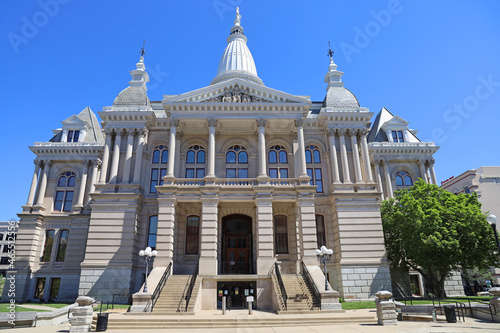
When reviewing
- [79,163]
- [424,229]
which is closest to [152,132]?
[79,163]

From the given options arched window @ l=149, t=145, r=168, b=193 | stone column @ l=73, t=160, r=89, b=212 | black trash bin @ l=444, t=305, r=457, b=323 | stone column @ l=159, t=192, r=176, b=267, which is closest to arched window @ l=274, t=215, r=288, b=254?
stone column @ l=159, t=192, r=176, b=267

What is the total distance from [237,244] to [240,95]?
14.6 metres

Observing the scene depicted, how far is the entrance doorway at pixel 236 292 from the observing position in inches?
1051

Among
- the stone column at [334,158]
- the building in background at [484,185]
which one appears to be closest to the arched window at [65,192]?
the stone column at [334,158]

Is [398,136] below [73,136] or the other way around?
below

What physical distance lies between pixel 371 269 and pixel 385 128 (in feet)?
73.2

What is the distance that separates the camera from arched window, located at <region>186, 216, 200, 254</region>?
31609 millimetres

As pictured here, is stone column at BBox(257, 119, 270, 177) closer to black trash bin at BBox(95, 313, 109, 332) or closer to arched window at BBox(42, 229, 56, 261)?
black trash bin at BBox(95, 313, 109, 332)

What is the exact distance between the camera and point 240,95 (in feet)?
109

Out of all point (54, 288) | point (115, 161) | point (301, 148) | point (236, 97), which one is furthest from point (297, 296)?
point (54, 288)

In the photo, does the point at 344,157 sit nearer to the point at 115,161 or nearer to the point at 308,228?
the point at 308,228

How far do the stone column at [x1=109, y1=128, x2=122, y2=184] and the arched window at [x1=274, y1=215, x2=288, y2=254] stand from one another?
632 inches

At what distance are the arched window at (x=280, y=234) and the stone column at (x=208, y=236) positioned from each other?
259 inches

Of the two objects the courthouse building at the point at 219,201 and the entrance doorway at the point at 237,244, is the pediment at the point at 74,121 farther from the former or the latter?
the entrance doorway at the point at 237,244
